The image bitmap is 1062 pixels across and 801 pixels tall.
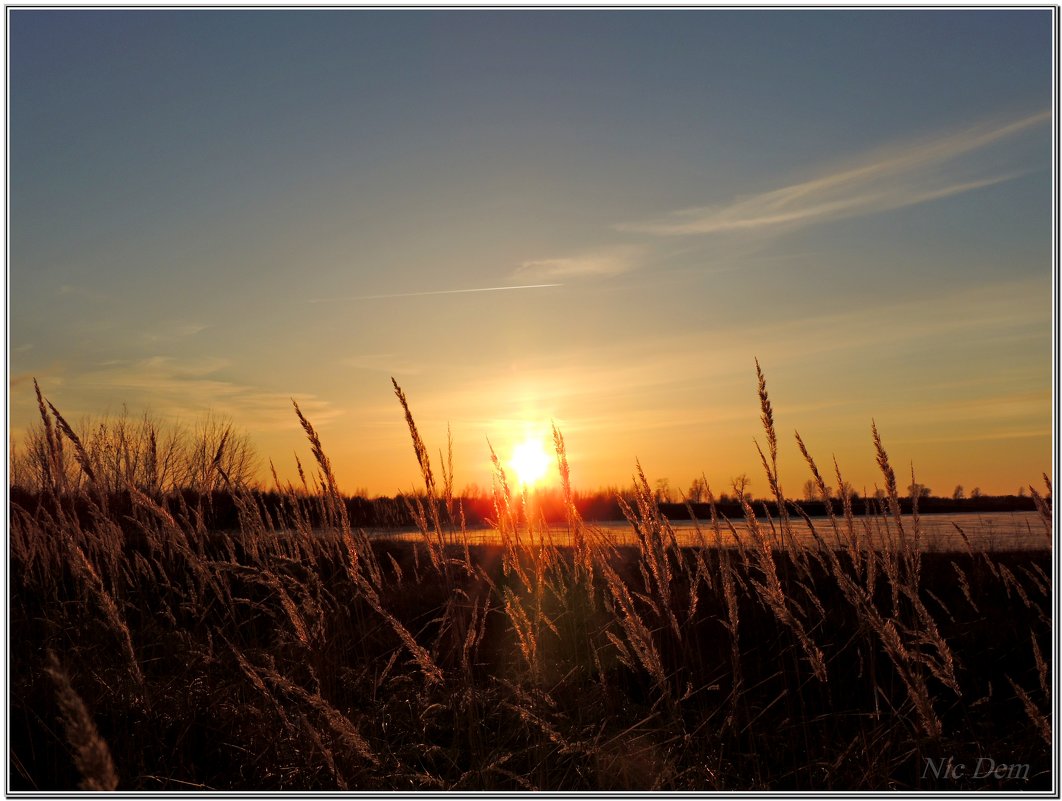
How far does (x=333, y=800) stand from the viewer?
7.79ft

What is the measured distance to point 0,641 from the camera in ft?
8.75

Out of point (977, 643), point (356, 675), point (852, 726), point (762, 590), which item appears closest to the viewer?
point (762, 590)

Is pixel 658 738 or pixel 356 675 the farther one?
pixel 356 675

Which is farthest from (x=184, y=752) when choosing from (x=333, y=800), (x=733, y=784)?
(x=733, y=784)

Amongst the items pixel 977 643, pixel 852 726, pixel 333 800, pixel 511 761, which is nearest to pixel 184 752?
pixel 333 800

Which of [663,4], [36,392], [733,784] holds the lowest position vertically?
[733,784]

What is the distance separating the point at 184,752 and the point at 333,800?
0.70 meters

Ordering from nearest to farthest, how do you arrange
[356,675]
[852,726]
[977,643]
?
[852,726] → [356,675] → [977,643]

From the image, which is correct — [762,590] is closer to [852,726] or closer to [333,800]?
[852,726]

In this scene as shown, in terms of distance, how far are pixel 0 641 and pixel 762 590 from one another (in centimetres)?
254

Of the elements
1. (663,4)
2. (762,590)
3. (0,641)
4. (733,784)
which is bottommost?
(733,784)

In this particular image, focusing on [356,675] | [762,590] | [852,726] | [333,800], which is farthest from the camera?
[356,675]

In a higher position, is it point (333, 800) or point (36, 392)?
point (36, 392)

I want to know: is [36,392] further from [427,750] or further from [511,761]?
[511,761]
